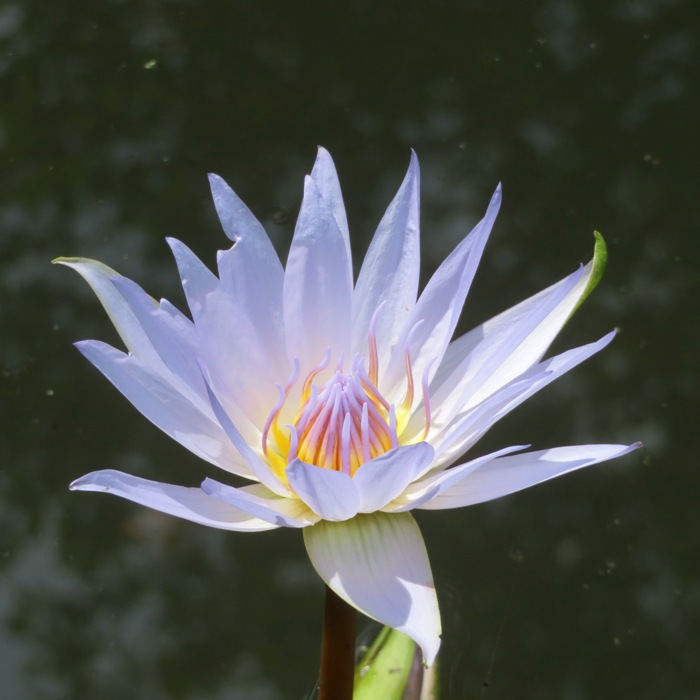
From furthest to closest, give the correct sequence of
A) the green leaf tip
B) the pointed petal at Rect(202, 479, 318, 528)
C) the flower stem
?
1. the green leaf tip
2. the flower stem
3. the pointed petal at Rect(202, 479, 318, 528)

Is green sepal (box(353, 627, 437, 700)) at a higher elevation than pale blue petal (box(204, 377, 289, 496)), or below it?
below

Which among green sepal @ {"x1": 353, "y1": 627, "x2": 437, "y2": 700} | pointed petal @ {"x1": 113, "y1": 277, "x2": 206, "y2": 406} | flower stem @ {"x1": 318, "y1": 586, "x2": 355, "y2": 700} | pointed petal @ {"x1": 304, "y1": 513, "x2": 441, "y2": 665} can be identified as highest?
pointed petal @ {"x1": 113, "y1": 277, "x2": 206, "y2": 406}

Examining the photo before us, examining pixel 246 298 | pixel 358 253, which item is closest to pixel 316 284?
pixel 246 298

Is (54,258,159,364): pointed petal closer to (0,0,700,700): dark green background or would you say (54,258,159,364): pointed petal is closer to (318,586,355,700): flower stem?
(318,586,355,700): flower stem

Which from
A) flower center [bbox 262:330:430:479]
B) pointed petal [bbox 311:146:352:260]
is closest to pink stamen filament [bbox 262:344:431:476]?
flower center [bbox 262:330:430:479]

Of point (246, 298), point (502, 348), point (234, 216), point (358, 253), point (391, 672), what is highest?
point (234, 216)

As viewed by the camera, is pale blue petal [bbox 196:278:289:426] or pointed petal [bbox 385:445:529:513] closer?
pointed petal [bbox 385:445:529:513]

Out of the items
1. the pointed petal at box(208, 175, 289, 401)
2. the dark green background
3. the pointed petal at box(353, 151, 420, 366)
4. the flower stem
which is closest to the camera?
the flower stem

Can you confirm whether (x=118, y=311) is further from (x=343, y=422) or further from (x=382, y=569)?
(x=382, y=569)

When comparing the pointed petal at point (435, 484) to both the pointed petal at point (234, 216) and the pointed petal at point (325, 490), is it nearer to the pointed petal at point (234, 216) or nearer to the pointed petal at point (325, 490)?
the pointed petal at point (325, 490)
